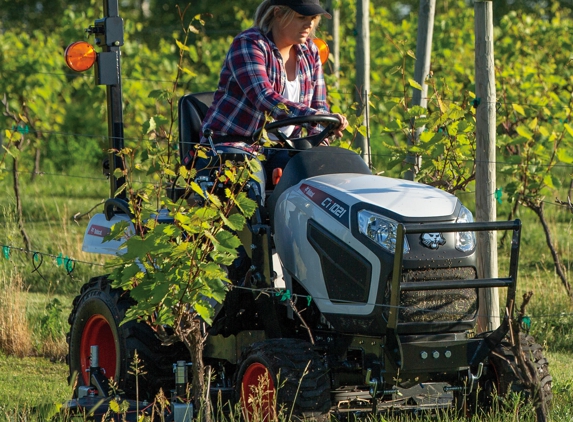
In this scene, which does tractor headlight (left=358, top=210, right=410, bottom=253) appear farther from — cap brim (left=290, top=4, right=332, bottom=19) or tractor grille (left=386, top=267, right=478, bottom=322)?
cap brim (left=290, top=4, right=332, bottom=19)

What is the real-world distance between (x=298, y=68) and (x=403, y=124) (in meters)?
1.53

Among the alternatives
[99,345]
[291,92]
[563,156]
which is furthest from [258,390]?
[563,156]

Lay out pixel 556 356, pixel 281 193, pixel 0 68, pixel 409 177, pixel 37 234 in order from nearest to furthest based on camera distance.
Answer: pixel 281 193 < pixel 556 356 < pixel 409 177 < pixel 37 234 < pixel 0 68

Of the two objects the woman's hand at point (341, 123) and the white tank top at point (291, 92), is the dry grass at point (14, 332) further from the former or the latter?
the woman's hand at point (341, 123)

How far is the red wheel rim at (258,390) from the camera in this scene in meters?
3.88

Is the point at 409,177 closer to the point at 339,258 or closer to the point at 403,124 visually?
the point at 403,124

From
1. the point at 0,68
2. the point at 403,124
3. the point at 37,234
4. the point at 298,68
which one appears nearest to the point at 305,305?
the point at 298,68

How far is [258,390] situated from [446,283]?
2.66 ft

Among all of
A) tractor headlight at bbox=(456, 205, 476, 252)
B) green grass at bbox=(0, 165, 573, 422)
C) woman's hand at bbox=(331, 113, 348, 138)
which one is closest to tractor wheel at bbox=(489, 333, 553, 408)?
green grass at bbox=(0, 165, 573, 422)

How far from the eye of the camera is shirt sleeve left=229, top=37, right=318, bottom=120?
464cm

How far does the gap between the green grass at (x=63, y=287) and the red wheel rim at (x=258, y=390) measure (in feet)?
2.35

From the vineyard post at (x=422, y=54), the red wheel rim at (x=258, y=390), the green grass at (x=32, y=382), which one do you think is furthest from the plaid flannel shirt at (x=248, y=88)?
the vineyard post at (x=422, y=54)

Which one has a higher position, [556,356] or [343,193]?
[343,193]

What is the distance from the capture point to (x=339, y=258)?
160 inches
